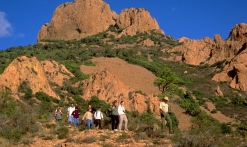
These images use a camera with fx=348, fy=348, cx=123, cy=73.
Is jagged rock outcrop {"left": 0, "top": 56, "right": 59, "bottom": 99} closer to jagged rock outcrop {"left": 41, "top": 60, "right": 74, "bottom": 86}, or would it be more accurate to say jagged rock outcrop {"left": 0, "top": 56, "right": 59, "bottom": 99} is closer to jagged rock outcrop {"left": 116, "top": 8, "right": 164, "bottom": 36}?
jagged rock outcrop {"left": 41, "top": 60, "right": 74, "bottom": 86}

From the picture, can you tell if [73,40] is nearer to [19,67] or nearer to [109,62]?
[109,62]

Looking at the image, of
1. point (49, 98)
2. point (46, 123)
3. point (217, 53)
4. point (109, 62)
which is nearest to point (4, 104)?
point (49, 98)


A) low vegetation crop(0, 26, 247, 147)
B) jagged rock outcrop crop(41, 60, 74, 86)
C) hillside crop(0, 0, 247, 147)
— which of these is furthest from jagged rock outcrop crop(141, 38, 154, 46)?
jagged rock outcrop crop(41, 60, 74, 86)

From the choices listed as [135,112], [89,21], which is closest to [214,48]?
[89,21]

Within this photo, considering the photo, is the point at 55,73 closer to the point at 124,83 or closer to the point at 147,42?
the point at 124,83

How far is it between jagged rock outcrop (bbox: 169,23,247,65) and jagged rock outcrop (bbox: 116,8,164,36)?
1321 cm

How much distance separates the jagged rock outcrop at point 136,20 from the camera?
7294 centimetres

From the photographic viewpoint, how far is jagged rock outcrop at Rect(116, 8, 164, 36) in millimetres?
72938

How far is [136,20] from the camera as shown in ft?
240

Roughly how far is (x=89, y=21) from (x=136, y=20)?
402 inches

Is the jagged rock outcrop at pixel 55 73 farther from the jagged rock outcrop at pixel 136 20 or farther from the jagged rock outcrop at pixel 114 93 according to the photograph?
the jagged rock outcrop at pixel 136 20

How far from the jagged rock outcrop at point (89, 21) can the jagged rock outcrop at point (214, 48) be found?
14.4 m

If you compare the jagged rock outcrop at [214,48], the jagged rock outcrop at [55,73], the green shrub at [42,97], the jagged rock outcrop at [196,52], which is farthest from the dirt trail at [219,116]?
the jagged rock outcrop at [196,52]

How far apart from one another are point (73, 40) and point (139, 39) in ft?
45.5
